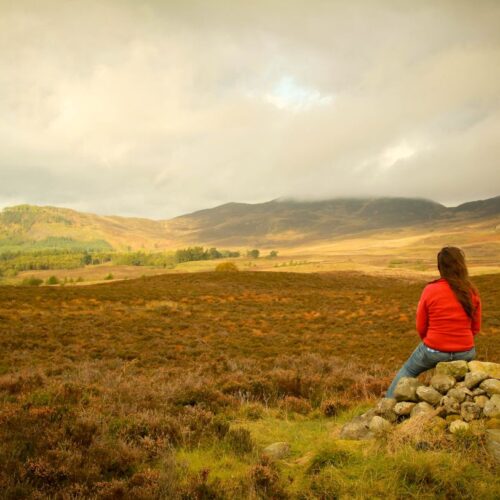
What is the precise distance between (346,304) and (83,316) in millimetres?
20895

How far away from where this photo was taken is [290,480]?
15.6 feet

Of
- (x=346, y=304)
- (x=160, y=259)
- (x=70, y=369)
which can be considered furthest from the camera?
(x=160, y=259)

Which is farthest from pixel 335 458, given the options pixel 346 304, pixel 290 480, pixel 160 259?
pixel 160 259

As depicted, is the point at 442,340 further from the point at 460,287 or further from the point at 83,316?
the point at 83,316

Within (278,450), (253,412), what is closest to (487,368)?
(278,450)

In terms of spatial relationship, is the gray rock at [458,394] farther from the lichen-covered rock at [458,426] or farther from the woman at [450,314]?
the woman at [450,314]

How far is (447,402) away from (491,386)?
2.16ft

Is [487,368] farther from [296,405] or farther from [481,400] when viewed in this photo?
[296,405]

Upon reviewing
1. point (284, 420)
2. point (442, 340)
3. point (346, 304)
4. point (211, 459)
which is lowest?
point (346, 304)

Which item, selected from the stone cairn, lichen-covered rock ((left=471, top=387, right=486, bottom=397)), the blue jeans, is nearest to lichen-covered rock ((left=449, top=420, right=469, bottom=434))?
the stone cairn

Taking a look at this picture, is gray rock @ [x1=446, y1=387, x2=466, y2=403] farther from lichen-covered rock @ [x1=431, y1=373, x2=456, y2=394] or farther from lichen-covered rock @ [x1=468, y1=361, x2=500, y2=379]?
lichen-covered rock @ [x1=468, y1=361, x2=500, y2=379]

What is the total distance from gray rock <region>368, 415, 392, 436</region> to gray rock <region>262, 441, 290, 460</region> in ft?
4.44

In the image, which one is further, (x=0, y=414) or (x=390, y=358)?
(x=390, y=358)

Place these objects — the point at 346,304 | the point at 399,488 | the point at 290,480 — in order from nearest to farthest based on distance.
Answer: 1. the point at 399,488
2. the point at 290,480
3. the point at 346,304
